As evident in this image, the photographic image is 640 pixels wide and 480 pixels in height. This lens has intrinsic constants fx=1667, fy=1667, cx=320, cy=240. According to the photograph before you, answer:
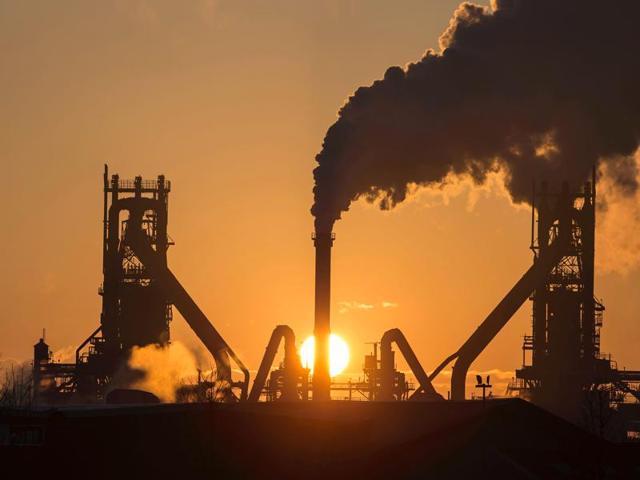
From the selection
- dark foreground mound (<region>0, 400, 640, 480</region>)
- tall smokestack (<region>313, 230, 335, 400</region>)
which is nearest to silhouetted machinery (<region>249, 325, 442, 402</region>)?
tall smokestack (<region>313, 230, 335, 400</region>)

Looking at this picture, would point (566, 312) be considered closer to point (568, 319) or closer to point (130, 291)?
point (568, 319)

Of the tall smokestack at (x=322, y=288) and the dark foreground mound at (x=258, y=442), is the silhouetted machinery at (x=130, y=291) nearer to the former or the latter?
the tall smokestack at (x=322, y=288)

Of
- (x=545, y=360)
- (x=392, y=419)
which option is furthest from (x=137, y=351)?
(x=392, y=419)

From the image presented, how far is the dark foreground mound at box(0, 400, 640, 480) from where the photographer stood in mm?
48594

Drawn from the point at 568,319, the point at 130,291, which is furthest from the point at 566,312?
the point at 130,291

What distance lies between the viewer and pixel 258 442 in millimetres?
49375

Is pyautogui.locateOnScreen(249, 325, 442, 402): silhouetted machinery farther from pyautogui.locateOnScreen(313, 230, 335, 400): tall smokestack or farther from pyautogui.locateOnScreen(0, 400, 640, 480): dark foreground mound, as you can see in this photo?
pyautogui.locateOnScreen(0, 400, 640, 480): dark foreground mound

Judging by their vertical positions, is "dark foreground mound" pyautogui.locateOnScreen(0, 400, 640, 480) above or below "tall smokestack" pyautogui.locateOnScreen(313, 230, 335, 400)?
below

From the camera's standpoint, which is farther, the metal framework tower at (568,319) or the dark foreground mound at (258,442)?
the metal framework tower at (568,319)

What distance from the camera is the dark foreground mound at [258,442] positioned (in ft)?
159

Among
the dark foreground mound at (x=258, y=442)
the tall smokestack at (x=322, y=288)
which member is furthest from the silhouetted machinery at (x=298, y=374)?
the dark foreground mound at (x=258, y=442)

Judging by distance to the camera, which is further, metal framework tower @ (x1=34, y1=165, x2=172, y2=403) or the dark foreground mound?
metal framework tower @ (x1=34, y1=165, x2=172, y2=403)

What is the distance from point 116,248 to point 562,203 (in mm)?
25037

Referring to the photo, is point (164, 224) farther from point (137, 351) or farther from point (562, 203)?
point (562, 203)
